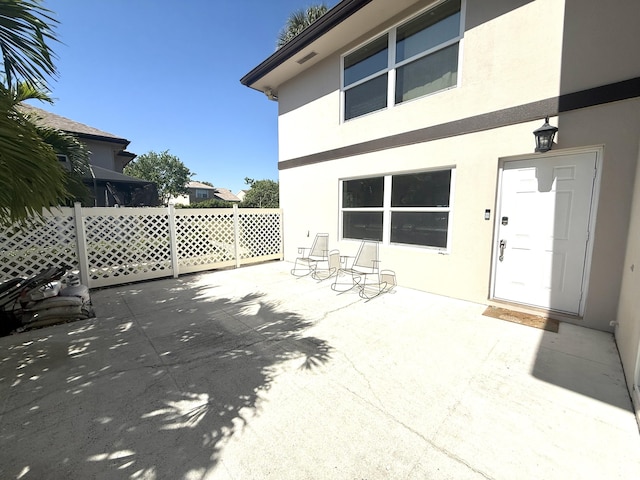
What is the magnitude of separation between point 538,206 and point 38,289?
738 centimetres

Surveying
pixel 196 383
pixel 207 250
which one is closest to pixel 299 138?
pixel 207 250

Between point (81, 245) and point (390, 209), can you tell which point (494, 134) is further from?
point (81, 245)

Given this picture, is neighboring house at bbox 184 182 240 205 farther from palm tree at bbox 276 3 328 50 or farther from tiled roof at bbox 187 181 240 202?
palm tree at bbox 276 3 328 50

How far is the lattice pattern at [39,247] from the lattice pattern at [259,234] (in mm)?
3652

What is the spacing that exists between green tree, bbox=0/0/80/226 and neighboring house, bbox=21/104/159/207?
729cm

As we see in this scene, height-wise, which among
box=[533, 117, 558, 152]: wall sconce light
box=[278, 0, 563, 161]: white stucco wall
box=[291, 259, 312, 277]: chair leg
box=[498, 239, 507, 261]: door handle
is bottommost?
box=[291, 259, 312, 277]: chair leg

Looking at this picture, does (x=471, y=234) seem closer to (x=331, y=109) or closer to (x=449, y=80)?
(x=449, y=80)

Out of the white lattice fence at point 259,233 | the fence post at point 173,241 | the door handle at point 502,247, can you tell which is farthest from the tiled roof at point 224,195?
the door handle at point 502,247

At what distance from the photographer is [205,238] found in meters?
7.01

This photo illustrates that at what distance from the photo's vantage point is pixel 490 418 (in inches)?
78.3

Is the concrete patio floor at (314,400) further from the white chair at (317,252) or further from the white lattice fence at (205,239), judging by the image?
the white lattice fence at (205,239)

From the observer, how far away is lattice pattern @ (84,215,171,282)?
18.2ft

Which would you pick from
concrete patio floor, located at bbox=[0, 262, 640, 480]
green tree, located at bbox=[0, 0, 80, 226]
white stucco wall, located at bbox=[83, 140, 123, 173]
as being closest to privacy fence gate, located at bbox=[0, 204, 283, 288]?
green tree, located at bbox=[0, 0, 80, 226]

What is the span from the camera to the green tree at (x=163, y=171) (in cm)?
3319
